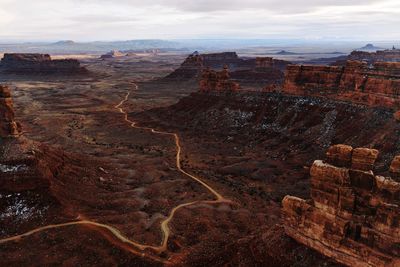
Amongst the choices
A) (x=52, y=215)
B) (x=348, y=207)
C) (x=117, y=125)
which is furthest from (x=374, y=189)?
(x=117, y=125)

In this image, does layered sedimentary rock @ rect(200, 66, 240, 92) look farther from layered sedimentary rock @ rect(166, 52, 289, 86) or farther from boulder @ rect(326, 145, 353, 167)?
boulder @ rect(326, 145, 353, 167)

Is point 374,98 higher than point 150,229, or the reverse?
point 374,98

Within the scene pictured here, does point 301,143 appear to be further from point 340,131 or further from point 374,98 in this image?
point 374,98

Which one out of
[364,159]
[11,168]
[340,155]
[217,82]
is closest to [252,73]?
[217,82]

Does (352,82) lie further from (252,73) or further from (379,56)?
(379,56)

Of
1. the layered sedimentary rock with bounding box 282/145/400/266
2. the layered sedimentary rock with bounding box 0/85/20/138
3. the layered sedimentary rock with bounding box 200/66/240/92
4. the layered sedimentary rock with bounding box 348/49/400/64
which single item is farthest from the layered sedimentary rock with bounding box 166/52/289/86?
the layered sedimentary rock with bounding box 282/145/400/266

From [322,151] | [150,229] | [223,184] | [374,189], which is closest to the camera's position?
[374,189]
